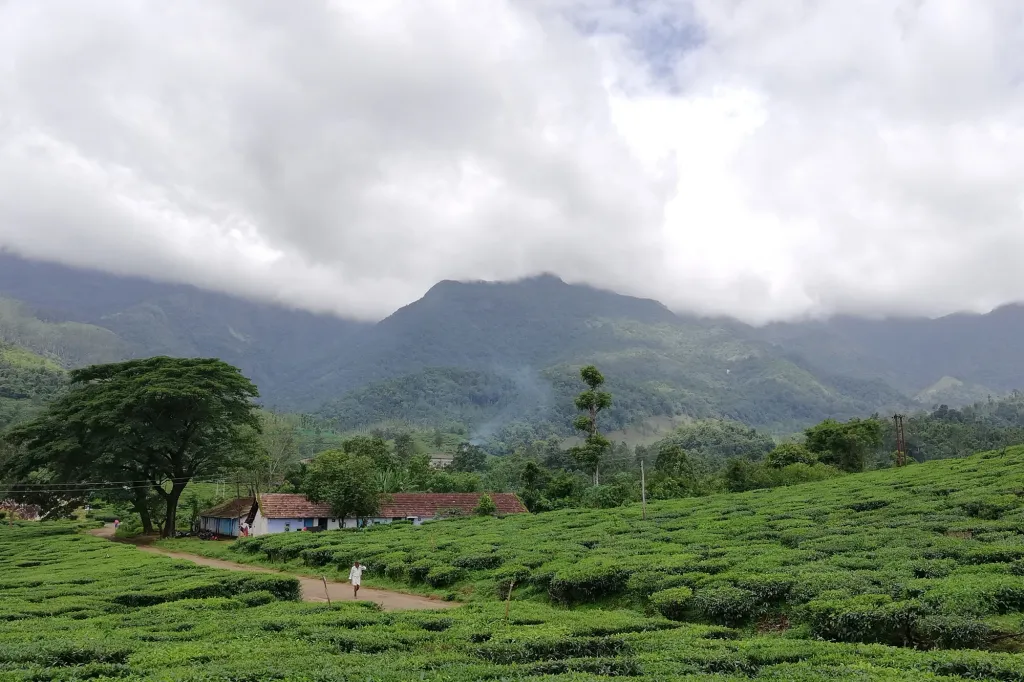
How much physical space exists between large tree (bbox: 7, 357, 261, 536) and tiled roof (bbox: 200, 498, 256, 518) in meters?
8.30

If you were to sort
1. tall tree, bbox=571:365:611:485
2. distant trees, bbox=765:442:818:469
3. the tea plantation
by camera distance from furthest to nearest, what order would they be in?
distant trees, bbox=765:442:818:469 → tall tree, bbox=571:365:611:485 → the tea plantation

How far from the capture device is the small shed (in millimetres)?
57559

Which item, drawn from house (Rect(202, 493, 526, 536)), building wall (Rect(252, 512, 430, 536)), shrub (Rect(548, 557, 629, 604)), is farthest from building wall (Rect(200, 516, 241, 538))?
shrub (Rect(548, 557, 629, 604))

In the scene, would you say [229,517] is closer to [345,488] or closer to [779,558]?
[345,488]

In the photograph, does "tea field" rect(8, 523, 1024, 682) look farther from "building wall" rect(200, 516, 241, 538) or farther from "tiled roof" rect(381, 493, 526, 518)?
"building wall" rect(200, 516, 241, 538)

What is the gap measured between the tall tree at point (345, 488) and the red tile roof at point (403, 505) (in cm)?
110

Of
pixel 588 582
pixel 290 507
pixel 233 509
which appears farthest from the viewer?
pixel 233 509

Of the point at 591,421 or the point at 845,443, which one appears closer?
the point at 591,421

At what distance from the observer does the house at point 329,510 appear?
168 ft

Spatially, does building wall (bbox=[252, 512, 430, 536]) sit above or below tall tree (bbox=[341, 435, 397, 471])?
below

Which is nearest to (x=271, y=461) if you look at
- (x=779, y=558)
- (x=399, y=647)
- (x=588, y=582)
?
(x=588, y=582)

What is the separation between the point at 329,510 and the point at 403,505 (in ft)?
20.3

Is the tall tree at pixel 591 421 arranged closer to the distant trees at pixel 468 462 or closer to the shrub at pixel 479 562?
the shrub at pixel 479 562

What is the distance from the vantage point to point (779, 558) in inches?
769
